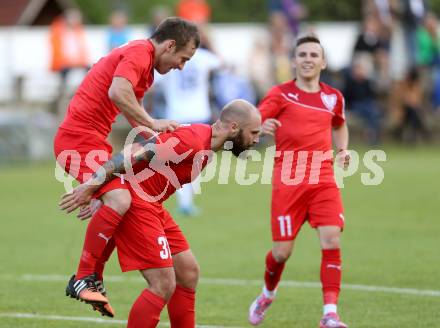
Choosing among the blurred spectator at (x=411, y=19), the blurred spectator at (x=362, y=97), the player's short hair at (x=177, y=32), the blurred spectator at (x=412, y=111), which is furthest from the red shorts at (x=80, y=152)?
the blurred spectator at (x=411, y=19)

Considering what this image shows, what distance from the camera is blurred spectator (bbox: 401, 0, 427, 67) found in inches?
984

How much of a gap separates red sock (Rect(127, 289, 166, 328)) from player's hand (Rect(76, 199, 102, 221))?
764 mm

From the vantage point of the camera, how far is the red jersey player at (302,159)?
28.1 feet

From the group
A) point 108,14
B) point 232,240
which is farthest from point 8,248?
point 108,14

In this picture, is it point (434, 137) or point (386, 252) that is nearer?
point (386, 252)

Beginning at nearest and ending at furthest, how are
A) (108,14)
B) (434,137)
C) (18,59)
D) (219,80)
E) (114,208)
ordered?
(114,208) < (219,80) < (434,137) < (18,59) < (108,14)

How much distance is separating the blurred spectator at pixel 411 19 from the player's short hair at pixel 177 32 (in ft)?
58.6

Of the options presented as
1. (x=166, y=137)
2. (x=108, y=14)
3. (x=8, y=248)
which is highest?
(x=108, y=14)

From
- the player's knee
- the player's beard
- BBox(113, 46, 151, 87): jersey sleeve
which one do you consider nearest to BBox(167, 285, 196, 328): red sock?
the player's knee

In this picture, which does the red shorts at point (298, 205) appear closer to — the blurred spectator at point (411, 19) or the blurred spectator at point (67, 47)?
the blurred spectator at point (67, 47)

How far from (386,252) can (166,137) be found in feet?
17.8

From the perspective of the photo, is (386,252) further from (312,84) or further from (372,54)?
(372,54)

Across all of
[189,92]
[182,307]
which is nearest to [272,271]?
[182,307]

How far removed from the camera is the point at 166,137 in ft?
23.2
